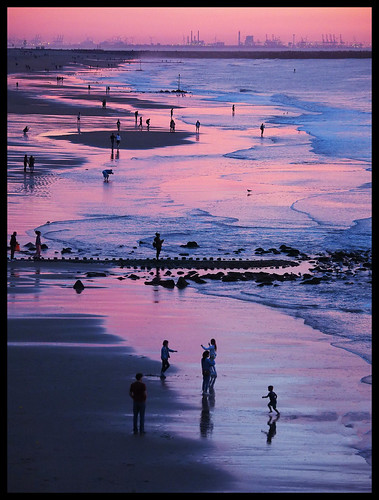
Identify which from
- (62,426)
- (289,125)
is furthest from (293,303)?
(289,125)

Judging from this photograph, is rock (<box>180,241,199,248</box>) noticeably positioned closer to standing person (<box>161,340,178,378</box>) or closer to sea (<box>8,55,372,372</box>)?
sea (<box>8,55,372,372</box>)

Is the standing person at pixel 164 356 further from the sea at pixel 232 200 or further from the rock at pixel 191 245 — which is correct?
the rock at pixel 191 245

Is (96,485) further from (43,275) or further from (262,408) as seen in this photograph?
(43,275)

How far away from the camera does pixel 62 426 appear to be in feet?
43.0

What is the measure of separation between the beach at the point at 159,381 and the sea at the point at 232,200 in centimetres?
30

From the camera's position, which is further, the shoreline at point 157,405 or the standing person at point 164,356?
the standing person at point 164,356

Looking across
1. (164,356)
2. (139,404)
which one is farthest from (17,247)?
(139,404)

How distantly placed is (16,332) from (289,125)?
57.7 m

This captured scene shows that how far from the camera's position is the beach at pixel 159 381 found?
1178cm

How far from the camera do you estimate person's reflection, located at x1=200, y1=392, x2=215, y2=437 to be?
13359 millimetres

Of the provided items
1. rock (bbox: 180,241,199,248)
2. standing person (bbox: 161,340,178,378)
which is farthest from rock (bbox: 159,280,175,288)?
standing person (bbox: 161,340,178,378)

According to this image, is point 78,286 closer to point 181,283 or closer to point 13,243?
point 181,283

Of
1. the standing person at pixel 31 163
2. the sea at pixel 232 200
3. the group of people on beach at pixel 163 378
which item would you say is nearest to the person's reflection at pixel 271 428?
the group of people on beach at pixel 163 378

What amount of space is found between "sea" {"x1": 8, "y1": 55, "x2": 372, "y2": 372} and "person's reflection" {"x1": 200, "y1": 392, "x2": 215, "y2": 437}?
359 centimetres
